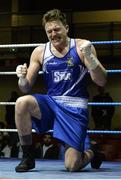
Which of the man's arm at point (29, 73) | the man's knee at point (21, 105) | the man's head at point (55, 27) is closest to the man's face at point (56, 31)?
the man's head at point (55, 27)

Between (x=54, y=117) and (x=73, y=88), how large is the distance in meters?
0.20

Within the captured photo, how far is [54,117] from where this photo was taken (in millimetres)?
2748

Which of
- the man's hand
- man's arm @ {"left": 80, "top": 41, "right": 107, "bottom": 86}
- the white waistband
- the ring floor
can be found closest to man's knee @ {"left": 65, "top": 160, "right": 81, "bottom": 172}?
the ring floor

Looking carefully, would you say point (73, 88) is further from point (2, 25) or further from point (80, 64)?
point (2, 25)

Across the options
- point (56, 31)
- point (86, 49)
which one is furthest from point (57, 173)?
point (56, 31)

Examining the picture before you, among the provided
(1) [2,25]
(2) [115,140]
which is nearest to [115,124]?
(2) [115,140]

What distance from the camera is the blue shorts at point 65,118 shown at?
8.79 ft

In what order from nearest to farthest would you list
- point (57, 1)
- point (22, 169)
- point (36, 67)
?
point (22, 169)
point (36, 67)
point (57, 1)

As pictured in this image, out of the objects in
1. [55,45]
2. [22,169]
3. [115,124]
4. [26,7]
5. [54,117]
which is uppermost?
[26,7]

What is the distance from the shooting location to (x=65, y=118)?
2.71m

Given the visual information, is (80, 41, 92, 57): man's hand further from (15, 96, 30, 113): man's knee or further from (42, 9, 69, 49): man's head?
(15, 96, 30, 113): man's knee

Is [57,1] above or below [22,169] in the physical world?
above

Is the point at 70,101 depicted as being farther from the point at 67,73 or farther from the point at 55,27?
the point at 55,27

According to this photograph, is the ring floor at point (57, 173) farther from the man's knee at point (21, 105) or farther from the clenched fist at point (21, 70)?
the clenched fist at point (21, 70)
